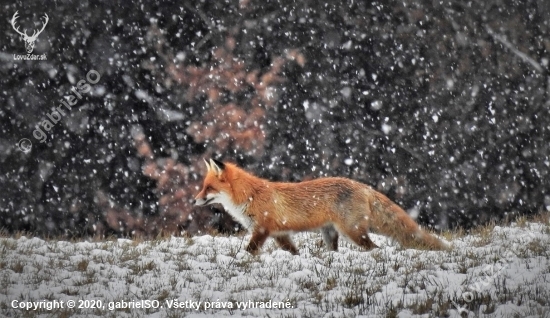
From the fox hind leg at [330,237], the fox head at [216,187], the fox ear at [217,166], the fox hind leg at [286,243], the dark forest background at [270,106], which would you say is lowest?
the fox hind leg at [286,243]

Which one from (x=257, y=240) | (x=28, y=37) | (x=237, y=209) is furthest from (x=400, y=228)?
(x=28, y=37)

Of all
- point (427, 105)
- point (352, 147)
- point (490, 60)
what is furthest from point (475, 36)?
point (352, 147)

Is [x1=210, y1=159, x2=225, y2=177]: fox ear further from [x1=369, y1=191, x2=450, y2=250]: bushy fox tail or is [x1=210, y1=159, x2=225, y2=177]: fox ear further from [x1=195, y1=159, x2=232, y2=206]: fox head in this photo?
[x1=369, y1=191, x2=450, y2=250]: bushy fox tail

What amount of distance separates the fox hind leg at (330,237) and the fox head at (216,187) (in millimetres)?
1556

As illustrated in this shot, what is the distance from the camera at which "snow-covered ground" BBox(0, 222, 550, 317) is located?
545 centimetres

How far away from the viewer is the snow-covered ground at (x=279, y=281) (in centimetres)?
545

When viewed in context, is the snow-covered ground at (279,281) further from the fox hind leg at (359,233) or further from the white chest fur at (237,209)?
the white chest fur at (237,209)

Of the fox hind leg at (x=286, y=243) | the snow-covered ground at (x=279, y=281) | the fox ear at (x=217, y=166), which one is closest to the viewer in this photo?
the snow-covered ground at (x=279, y=281)

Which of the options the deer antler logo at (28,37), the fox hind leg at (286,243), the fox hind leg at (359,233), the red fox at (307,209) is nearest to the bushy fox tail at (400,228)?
the red fox at (307,209)

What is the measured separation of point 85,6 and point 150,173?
4.37 m

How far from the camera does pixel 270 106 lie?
43.5ft

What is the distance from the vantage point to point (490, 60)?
1442 cm

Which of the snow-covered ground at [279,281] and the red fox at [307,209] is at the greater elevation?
the red fox at [307,209]

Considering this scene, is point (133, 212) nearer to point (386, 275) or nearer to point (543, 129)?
point (386, 275)
